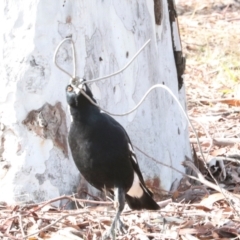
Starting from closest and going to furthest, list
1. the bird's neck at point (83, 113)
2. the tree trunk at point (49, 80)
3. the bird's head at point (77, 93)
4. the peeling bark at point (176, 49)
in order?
the bird's head at point (77, 93) < the bird's neck at point (83, 113) < the tree trunk at point (49, 80) < the peeling bark at point (176, 49)

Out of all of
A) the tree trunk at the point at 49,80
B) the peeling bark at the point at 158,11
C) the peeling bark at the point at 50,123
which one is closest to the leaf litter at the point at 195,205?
the tree trunk at the point at 49,80

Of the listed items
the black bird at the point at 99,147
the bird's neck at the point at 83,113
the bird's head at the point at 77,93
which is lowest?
the black bird at the point at 99,147

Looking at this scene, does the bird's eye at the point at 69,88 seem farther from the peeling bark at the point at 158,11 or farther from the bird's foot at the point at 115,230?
the peeling bark at the point at 158,11

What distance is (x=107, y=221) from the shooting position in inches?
138

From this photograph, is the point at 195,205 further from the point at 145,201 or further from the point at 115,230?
the point at 115,230

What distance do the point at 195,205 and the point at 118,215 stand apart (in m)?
0.46

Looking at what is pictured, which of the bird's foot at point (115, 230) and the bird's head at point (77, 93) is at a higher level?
the bird's head at point (77, 93)

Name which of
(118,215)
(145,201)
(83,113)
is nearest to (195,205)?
(145,201)

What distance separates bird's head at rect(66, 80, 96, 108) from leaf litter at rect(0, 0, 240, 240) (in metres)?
0.48

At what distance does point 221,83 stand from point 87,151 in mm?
3663

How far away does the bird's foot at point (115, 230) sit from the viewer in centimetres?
329

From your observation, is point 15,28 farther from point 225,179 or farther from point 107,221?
point 225,179

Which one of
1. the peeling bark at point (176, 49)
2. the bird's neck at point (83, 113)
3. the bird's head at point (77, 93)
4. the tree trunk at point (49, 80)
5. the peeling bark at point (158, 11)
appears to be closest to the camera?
the bird's head at point (77, 93)

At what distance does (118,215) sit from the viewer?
3.43m
